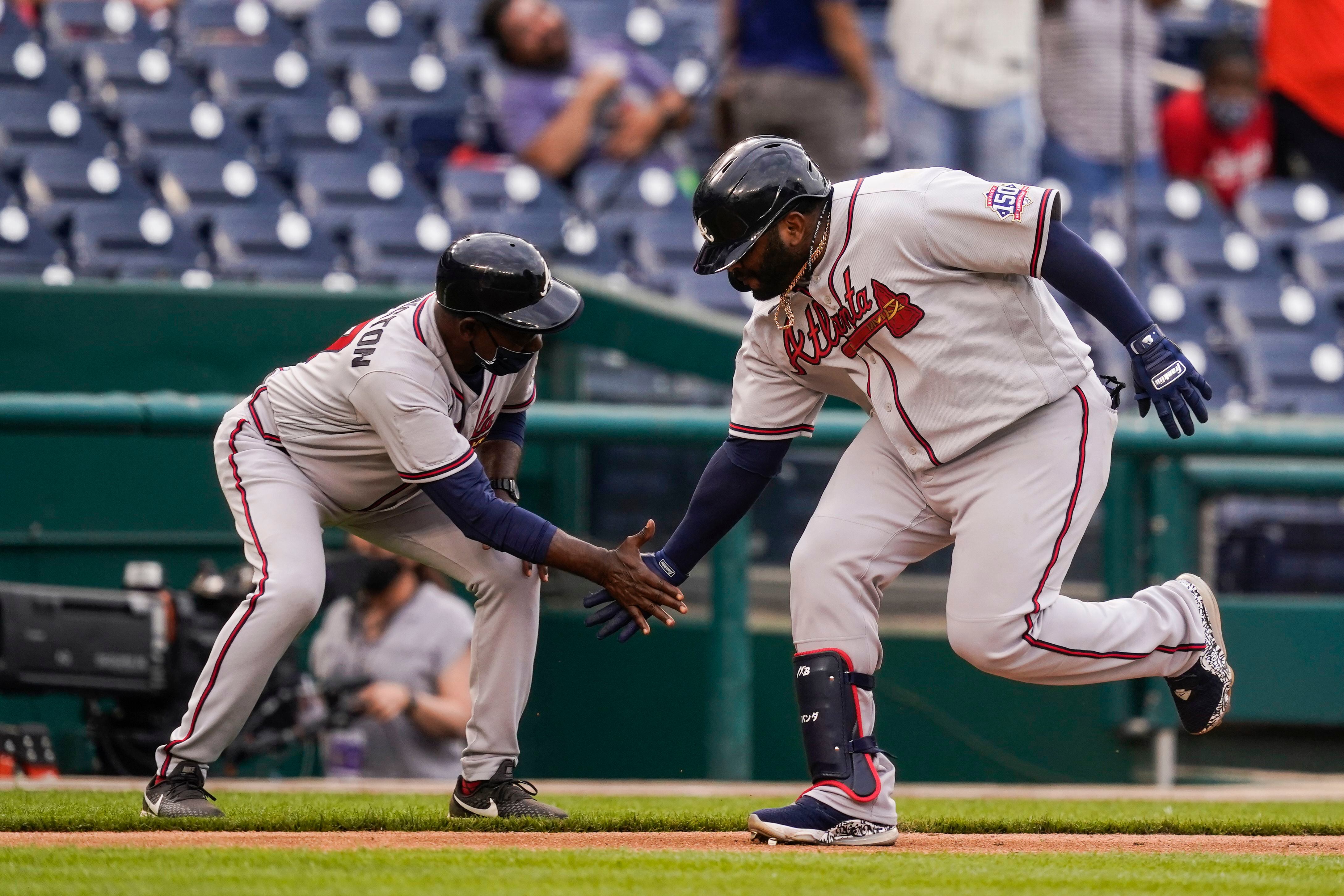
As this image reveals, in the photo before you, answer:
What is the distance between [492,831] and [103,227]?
5.18m

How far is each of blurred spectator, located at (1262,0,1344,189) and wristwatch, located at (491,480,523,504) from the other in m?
6.38

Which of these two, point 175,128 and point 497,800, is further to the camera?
point 175,128

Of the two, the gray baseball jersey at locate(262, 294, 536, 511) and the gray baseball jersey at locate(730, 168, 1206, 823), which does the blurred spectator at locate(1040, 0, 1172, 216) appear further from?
the gray baseball jersey at locate(262, 294, 536, 511)

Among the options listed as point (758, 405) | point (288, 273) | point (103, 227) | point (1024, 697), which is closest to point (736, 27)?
point (288, 273)

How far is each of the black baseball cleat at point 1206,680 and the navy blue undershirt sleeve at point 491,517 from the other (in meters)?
1.35

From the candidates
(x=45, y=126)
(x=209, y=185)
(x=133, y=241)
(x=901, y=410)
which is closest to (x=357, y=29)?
Result: (x=209, y=185)

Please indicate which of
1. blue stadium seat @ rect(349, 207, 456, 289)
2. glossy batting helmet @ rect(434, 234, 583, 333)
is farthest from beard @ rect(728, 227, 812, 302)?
blue stadium seat @ rect(349, 207, 456, 289)

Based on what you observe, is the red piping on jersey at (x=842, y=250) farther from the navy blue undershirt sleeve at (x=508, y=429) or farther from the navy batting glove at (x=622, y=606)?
the navy blue undershirt sleeve at (x=508, y=429)

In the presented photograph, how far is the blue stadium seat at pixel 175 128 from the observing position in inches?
347

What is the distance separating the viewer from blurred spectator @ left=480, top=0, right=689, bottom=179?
9.02m

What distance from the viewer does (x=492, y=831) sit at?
11.7 ft

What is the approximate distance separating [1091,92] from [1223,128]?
138cm

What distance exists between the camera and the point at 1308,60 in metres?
8.85

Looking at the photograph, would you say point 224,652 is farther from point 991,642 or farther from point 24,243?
point 24,243
